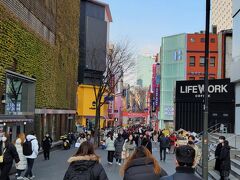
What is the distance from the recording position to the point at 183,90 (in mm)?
50844

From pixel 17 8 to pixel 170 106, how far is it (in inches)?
2057

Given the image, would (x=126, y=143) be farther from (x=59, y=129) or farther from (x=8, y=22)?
(x=59, y=129)

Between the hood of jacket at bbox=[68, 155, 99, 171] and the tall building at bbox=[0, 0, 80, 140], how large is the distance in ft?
45.9

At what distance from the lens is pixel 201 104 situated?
49.6m

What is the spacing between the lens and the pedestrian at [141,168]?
634cm

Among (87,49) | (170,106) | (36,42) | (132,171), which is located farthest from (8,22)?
(170,106)

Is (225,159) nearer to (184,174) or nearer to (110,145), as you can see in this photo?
(110,145)

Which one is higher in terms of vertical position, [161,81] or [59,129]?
[161,81]

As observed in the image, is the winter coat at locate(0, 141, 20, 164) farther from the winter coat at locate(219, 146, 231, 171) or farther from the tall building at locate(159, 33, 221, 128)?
the tall building at locate(159, 33, 221, 128)

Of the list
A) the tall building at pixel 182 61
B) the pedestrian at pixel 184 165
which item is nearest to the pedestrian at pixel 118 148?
the pedestrian at pixel 184 165

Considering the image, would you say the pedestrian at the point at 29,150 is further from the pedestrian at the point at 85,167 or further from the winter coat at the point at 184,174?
the winter coat at the point at 184,174

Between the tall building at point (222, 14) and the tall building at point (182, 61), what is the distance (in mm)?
51569

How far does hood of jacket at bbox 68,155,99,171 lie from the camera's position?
6.63m

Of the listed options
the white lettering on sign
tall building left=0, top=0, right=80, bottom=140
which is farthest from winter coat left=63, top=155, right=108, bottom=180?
the white lettering on sign
